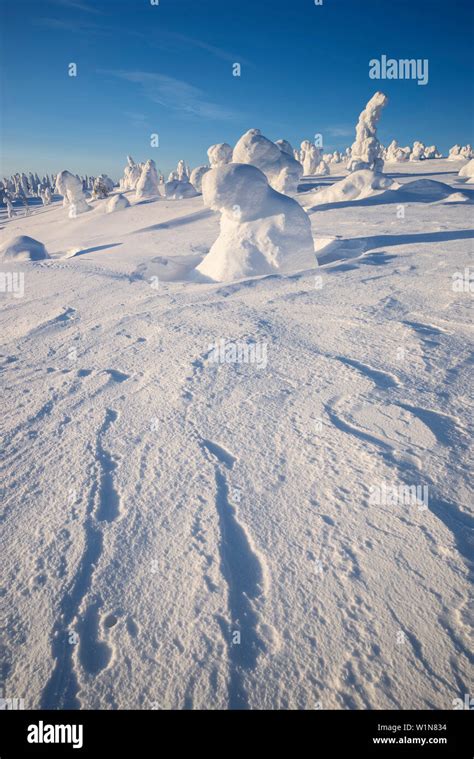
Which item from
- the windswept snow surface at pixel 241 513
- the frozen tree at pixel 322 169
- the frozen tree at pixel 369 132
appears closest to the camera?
the windswept snow surface at pixel 241 513

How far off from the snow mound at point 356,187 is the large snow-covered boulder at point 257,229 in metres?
14.7

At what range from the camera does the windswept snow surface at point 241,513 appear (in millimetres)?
1539

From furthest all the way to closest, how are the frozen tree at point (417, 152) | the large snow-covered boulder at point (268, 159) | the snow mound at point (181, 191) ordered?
the frozen tree at point (417, 152)
the snow mound at point (181, 191)
the large snow-covered boulder at point (268, 159)

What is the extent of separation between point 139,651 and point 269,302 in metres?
4.56

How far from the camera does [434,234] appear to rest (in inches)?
360

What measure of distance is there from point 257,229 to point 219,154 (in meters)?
21.6

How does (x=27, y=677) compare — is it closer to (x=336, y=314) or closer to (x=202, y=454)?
(x=202, y=454)

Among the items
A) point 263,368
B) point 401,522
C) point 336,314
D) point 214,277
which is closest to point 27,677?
point 401,522

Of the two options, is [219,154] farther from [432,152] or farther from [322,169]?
[432,152]

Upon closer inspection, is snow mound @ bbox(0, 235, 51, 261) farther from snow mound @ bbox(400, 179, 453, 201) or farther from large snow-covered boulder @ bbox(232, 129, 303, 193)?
snow mound @ bbox(400, 179, 453, 201)

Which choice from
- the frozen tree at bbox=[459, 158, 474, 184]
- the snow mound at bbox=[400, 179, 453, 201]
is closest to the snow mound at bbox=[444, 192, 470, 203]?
the snow mound at bbox=[400, 179, 453, 201]

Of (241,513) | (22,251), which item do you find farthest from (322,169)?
(241,513)

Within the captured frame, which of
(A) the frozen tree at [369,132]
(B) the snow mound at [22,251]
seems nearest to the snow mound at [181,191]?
(A) the frozen tree at [369,132]

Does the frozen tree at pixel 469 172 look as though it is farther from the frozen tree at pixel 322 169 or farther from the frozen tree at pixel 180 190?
the frozen tree at pixel 180 190
